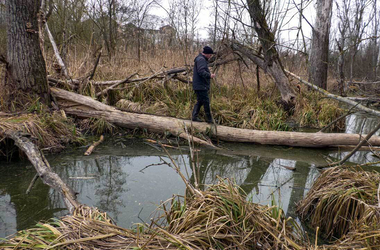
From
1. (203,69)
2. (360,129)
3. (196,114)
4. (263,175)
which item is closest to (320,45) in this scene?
(360,129)

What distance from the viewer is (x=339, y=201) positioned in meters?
2.74

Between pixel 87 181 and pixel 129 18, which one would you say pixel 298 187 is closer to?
pixel 87 181

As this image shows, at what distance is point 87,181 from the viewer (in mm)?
4004

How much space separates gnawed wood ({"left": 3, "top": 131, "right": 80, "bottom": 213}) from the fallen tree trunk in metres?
2.32

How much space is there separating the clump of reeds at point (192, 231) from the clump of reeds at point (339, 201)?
0.80m

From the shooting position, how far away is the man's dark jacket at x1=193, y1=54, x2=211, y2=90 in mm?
5973

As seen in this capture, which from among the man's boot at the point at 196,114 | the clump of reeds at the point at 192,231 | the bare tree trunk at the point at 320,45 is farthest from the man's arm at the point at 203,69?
the bare tree trunk at the point at 320,45

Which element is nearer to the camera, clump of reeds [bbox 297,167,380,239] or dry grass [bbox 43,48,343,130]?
clump of reeds [bbox 297,167,380,239]

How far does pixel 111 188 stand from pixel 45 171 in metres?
0.86

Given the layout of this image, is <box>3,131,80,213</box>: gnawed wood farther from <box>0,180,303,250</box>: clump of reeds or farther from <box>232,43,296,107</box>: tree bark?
<box>232,43,296,107</box>: tree bark

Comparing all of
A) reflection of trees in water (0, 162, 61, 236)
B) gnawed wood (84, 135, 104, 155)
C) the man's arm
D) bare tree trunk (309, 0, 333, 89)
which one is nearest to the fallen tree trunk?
gnawed wood (84, 135, 104, 155)

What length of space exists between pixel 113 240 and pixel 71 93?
219 inches

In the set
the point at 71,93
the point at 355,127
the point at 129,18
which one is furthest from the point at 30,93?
the point at 129,18

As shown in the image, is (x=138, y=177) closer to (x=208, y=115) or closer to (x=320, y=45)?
(x=208, y=115)
